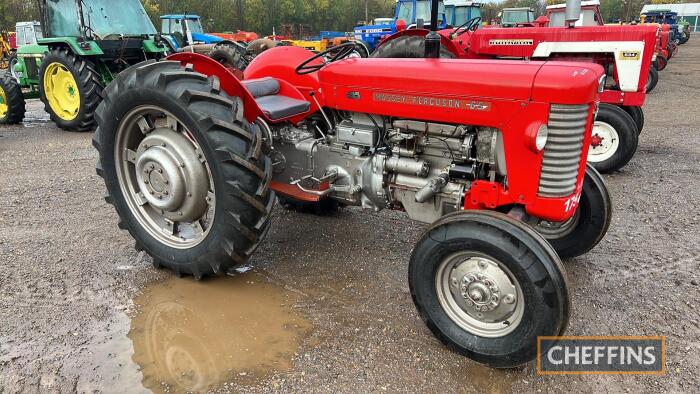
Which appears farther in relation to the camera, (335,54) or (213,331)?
(335,54)

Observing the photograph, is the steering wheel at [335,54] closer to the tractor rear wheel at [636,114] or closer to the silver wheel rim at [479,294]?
the silver wheel rim at [479,294]

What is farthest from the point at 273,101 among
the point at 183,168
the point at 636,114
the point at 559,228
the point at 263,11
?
the point at 263,11

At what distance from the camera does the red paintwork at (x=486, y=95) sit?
7.88ft

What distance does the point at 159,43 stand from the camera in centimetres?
912

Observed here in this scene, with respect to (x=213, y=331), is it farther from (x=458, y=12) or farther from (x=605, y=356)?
(x=458, y=12)

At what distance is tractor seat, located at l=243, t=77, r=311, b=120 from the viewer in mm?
3281

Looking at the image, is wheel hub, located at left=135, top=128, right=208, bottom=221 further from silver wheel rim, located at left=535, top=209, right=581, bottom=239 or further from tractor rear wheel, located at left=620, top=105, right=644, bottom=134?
tractor rear wheel, located at left=620, top=105, right=644, bottom=134

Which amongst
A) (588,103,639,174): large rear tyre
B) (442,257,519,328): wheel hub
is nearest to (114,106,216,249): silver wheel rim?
(442,257,519,328): wheel hub

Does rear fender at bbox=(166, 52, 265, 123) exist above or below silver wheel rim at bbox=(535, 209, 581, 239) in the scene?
above

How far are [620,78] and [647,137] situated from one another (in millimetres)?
1994

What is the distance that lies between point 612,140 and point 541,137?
13.0 ft

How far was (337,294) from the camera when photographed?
10.4 ft

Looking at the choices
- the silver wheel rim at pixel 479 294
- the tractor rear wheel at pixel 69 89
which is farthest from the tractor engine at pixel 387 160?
the tractor rear wheel at pixel 69 89

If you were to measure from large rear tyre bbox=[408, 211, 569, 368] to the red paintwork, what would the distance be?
1.10 feet
